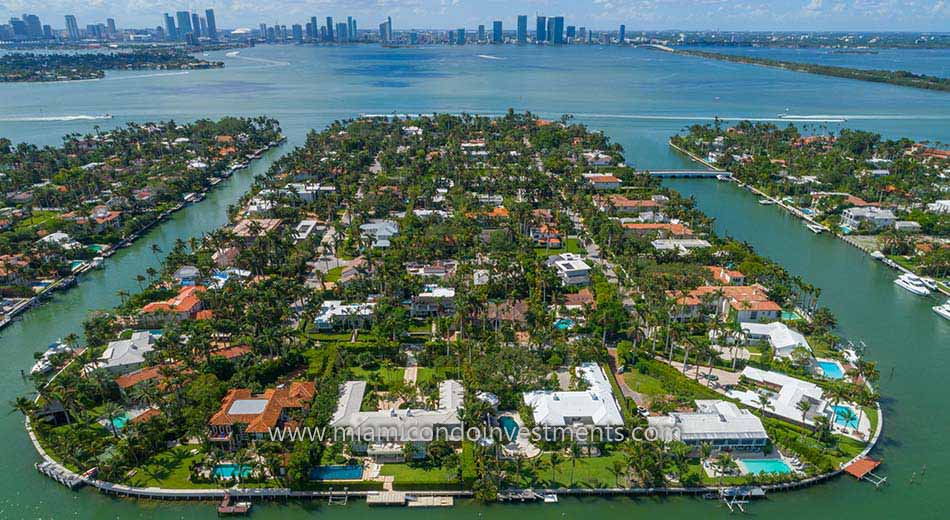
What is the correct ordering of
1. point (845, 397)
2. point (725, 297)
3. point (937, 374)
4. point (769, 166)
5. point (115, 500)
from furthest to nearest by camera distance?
point (769, 166), point (725, 297), point (937, 374), point (845, 397), point (115, 500)

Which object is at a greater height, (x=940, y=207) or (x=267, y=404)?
(x=940, y=207)

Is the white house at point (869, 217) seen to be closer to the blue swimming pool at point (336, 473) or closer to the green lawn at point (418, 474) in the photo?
the green lawn at point (418, 474)

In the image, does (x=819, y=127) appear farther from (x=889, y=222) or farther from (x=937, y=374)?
(x=937, y=374)

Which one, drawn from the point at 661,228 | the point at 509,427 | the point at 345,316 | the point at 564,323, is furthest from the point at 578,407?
the point at 661,228

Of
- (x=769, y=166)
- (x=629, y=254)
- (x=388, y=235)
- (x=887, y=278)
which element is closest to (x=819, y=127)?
(x=769, y=166)

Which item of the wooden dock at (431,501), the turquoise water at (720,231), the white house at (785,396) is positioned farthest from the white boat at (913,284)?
the wooden dock at (431,501)

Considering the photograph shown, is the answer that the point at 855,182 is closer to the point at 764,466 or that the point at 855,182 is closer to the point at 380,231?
the point at 764,466

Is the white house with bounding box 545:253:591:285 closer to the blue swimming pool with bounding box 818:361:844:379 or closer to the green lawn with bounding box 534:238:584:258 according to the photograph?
the green lawn with bounding box 534:238:584:258
